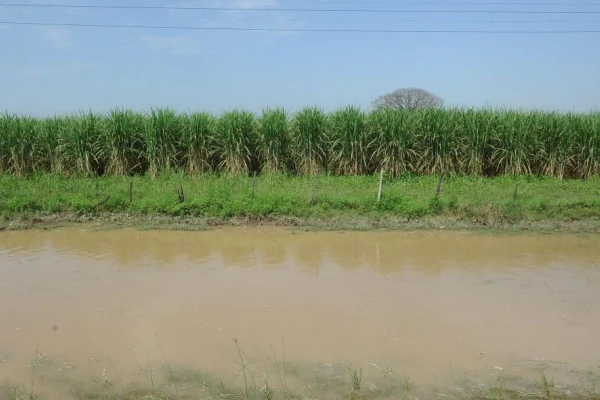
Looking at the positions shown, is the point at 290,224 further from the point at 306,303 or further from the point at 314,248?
the point at 306,303

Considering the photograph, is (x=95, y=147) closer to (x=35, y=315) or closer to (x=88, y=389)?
(x=35, y=315)

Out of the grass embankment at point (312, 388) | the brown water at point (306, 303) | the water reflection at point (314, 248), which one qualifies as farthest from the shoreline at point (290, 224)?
the grass embankment at point (312, 388)

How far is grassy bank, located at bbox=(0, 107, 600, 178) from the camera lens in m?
16.4

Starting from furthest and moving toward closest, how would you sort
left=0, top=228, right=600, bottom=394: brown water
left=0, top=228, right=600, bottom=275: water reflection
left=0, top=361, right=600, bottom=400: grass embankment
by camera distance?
left=0, top=228, right=600, bottom=275: water reflection, left=0, top=228, right=600, bottom=394: brown water, left=0, top=361, right=600, bottom=400: grass embankment

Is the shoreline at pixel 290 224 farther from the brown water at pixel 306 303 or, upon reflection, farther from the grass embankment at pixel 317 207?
the brown water at pixel 306 303

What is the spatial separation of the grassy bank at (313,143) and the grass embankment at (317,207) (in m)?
2.60

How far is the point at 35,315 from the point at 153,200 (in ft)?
20.3

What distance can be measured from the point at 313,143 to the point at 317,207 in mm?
5229

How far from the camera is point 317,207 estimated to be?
39.1 ft

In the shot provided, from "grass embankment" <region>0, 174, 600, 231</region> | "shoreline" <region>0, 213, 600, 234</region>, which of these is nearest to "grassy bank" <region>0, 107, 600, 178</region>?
"grass embankment" <region>0, 174, 600, 231</region>

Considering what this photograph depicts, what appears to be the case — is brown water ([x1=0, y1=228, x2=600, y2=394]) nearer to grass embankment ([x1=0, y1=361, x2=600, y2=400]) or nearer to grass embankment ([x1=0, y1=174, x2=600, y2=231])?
grass embankment ([x1=0, y1=361, x2=600, y2=400])

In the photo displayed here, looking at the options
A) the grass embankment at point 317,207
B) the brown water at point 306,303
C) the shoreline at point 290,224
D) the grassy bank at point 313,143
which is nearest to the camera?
the brown water at point 306,303

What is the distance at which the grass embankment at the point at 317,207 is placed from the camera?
37.1 ft

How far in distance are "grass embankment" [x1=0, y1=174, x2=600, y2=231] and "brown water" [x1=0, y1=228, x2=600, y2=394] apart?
93 centimetres
